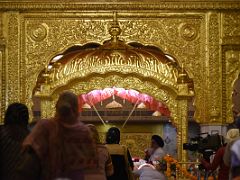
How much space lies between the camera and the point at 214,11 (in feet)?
41.2

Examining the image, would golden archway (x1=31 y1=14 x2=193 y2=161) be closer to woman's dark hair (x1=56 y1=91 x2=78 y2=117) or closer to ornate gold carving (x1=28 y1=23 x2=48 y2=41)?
ornate gold carving (x1=28 y1=23 x2=48 y2=41)

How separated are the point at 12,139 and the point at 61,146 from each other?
825 mm

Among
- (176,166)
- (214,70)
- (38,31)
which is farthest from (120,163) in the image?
(38,31)

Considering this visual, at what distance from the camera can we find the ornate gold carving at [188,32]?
41.2 feet

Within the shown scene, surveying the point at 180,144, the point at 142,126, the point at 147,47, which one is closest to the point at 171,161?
the point at 180,144

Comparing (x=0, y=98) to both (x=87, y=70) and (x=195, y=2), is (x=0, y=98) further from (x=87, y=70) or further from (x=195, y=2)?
(x=195, y=2)

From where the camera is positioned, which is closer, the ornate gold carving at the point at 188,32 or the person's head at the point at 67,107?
the person's head at the point at 67,107

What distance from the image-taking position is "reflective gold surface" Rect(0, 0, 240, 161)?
12414mm

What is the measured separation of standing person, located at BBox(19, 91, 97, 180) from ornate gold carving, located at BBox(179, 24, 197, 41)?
7.56m

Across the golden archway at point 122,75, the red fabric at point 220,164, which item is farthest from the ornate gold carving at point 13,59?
the red fabric at point 220,164

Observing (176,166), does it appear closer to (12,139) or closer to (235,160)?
(235,160)

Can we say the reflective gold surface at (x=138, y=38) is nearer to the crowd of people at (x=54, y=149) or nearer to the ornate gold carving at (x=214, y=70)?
the ornate gold carving at (x=214, y=70)

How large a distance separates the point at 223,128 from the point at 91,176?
7.49 metres

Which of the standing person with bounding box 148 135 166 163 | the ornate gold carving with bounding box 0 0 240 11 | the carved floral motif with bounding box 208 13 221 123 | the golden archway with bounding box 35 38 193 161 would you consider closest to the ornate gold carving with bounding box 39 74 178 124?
the golden archway with bounding box 35 38 193 161
